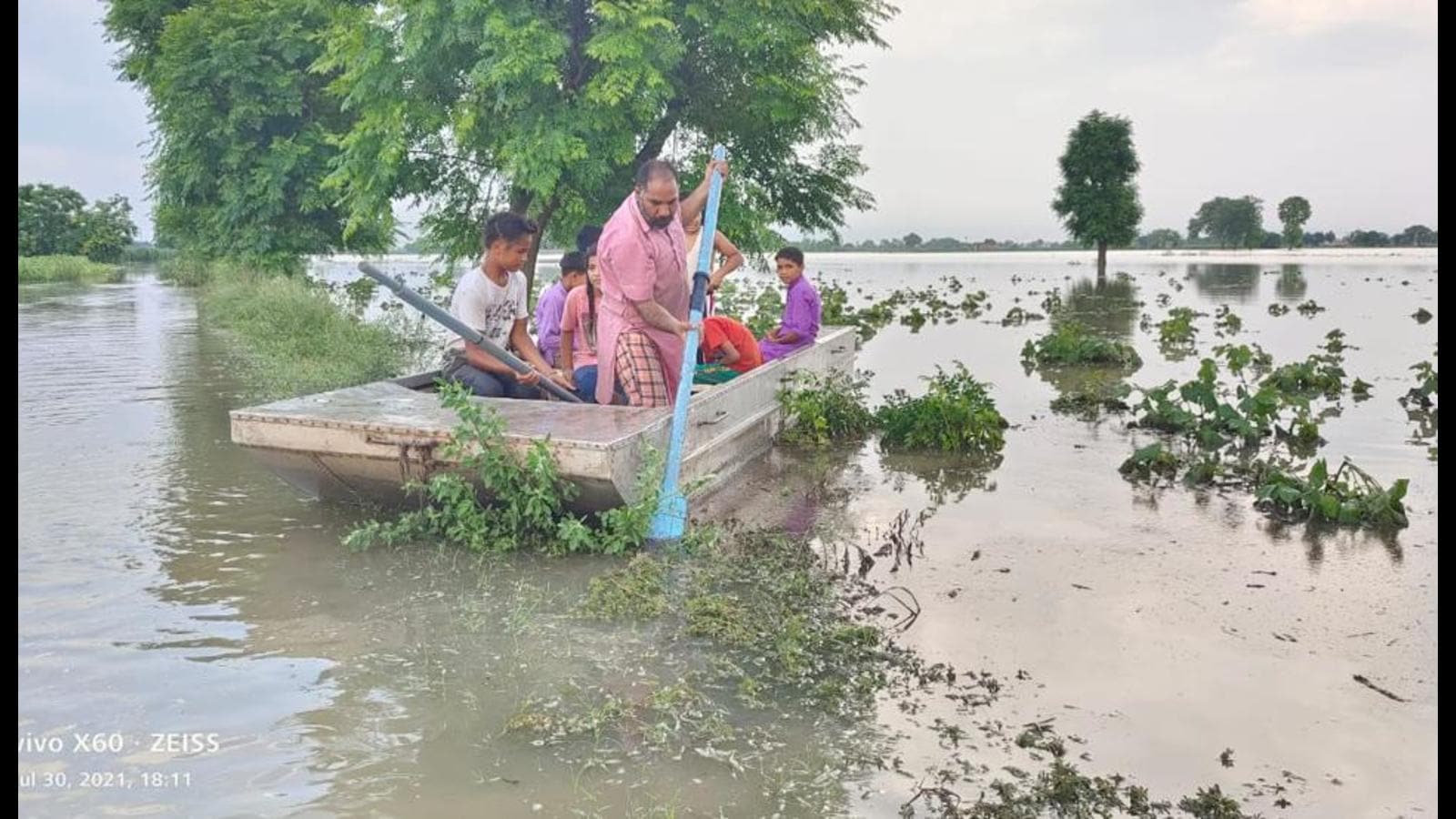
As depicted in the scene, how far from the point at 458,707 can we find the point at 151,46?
27324 millimetres

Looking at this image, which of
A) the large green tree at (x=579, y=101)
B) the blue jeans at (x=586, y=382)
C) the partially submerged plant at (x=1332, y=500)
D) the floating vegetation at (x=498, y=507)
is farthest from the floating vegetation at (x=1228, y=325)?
the floating vegetation at (x=498, y=507)

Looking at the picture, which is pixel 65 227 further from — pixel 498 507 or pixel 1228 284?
pixel 498 507

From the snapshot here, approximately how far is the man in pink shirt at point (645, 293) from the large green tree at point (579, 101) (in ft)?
22.5

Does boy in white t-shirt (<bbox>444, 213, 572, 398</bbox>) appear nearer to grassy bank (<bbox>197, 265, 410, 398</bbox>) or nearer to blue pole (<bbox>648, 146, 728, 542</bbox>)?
blue pole (<bbox>648, 146, 728, 542</bbox>)

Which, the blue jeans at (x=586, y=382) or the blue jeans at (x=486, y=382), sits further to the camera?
the blue jeans at (x=586, y=382)

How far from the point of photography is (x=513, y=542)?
16.9 ft

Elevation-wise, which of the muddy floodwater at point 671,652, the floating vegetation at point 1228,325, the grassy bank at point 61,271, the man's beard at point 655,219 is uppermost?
the grassy bank at point 61,271

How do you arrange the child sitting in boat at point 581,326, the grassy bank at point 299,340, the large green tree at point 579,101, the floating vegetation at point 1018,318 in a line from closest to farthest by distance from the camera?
the child sitting in boat at point 581,326, the grassy bank at point 299,340, the large green tree at point 579,101, the floating vegetation at point 1018,318

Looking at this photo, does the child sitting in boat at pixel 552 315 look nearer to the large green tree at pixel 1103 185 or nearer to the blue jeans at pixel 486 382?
the blue jeans at pixel 486 382

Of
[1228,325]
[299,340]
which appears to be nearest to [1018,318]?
[1228,325]

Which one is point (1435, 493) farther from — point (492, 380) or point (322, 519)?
point (322, 519)

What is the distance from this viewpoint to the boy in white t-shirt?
6.30m

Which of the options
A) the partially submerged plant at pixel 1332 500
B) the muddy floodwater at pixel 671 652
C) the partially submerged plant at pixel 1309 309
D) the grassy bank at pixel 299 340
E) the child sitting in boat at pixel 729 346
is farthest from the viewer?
the partially submerged plant at pixel 1309 309

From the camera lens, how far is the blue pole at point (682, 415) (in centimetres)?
538
